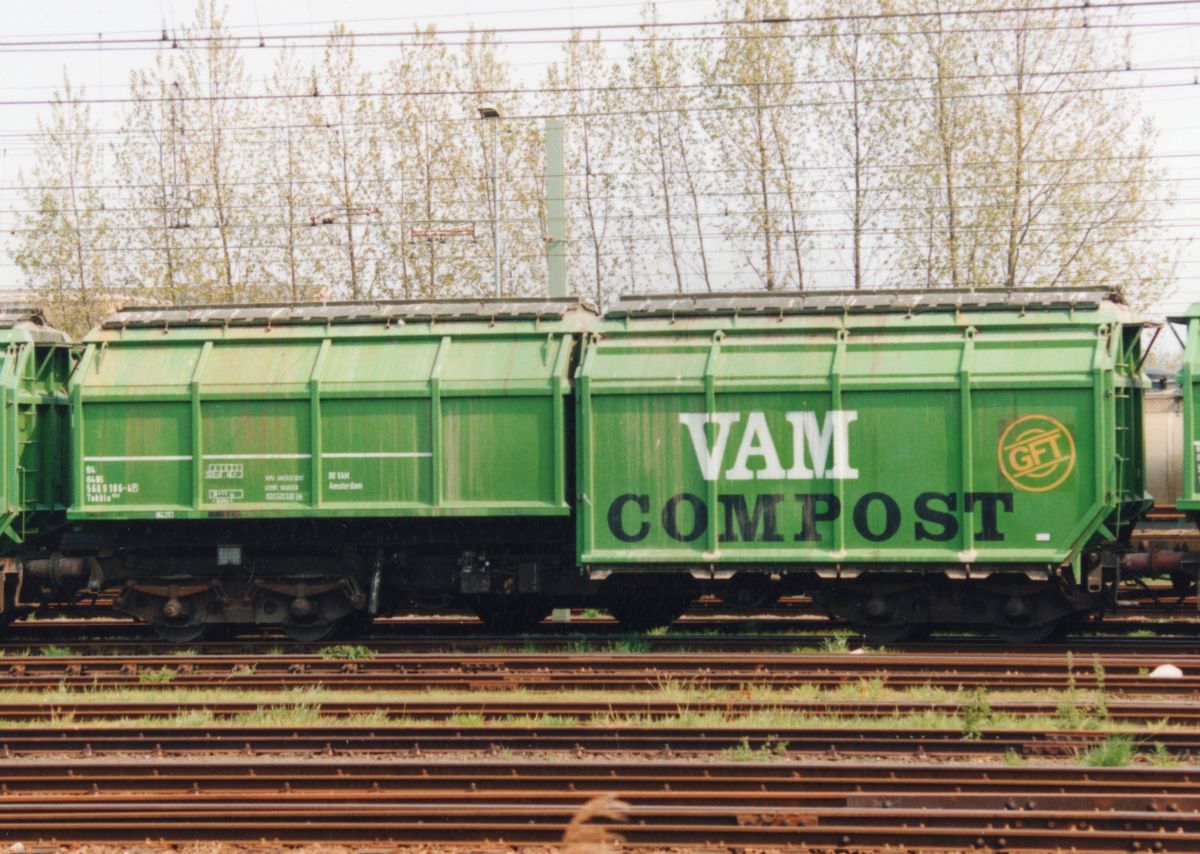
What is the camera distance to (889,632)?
14.8 metres

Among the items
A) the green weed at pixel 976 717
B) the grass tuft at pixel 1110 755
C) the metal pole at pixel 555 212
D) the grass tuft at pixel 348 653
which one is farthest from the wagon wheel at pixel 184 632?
the grass tuft at pixel 1110 755

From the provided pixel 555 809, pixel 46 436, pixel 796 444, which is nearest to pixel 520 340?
pixel 796 444

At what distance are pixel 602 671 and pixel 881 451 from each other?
3923 mm

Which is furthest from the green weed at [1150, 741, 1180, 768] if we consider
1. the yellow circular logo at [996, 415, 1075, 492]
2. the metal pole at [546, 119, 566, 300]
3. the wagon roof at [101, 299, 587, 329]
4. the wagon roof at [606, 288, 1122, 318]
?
the metal pole at [546, 119, 566, 300]

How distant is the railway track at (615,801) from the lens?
7.92 m

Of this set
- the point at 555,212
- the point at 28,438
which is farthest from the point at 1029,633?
the point at 28,438

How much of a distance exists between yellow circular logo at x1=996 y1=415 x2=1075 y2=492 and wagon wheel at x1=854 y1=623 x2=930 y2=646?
83.1 inches

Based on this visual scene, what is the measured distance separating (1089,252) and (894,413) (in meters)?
12.4

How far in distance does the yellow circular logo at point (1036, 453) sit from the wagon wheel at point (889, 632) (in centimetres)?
A: 211

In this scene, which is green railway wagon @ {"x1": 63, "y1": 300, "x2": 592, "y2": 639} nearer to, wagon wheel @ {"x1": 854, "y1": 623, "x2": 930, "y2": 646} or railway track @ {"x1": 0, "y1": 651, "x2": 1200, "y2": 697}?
railway track @ {"x1": 0, "y1": 651, "x2": 1200, "y2": 697}

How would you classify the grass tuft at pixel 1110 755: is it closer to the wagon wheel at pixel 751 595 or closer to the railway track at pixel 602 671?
the railway track at pixel 602 671

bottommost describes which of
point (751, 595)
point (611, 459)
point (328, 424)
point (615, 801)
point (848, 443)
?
point (615, 801)

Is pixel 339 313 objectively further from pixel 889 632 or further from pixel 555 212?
pixel 889 632

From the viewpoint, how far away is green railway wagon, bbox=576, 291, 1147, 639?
45.7 feet
